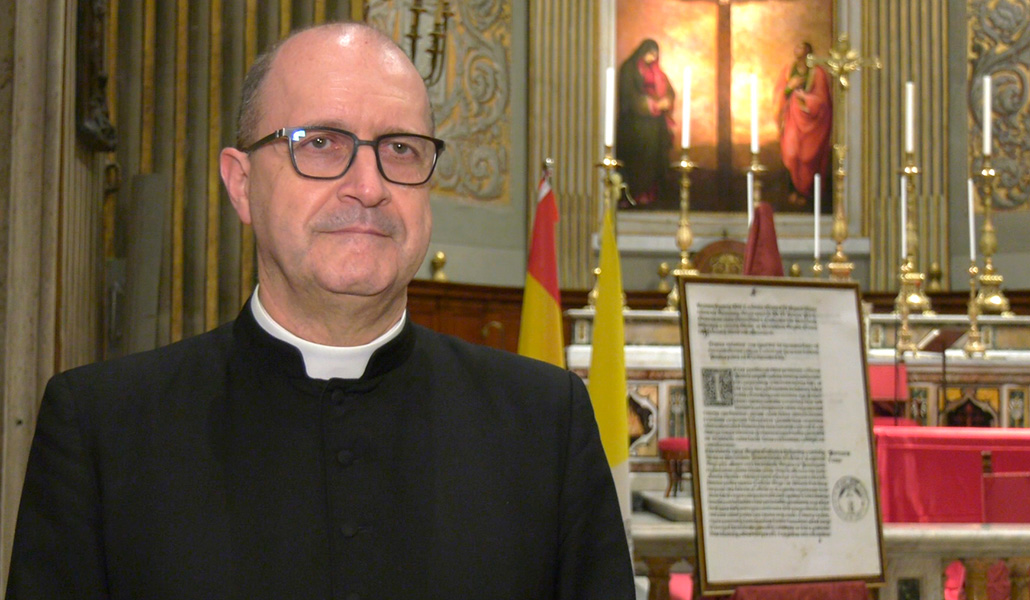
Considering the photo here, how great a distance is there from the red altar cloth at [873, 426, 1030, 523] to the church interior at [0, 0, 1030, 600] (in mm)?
11

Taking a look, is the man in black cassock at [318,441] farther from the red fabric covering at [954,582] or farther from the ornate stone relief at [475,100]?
Answer: the ornate stone relief at [475,100]

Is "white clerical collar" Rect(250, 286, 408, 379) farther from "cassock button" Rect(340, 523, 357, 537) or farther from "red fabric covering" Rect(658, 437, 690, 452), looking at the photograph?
"red fabric covering" Rect(658, 437, 690, 452)

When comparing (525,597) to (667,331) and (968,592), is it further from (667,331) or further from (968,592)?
(667,331)

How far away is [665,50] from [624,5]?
2.11 ft

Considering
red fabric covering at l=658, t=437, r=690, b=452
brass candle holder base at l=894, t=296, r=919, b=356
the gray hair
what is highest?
the gray hair

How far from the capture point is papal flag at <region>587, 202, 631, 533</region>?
371 cm

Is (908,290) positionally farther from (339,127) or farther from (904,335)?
(339,127)

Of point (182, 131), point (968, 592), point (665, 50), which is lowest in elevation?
point (968, 592)

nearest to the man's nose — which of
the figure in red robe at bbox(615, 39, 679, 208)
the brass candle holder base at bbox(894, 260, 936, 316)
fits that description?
the brass candle holder base at bbox(894, 260, 936, 316)

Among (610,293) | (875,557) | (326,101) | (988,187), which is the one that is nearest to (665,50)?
(988,187)

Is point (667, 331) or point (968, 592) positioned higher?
point (667, 331)

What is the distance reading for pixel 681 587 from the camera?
178 inches

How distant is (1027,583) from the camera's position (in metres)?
3.46

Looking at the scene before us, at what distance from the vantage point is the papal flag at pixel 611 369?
3715mm
